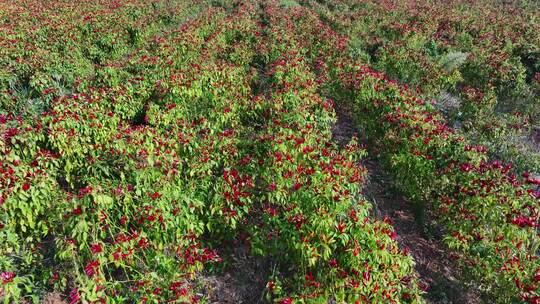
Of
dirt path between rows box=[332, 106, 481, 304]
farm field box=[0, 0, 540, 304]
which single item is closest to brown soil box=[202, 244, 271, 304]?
farm field box=[0, 0, 540, 304]

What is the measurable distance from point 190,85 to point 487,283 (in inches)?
222

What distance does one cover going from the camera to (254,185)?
4.58 m

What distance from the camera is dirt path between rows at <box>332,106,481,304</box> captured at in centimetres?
488

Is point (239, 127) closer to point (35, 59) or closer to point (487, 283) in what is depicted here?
point (487, 283)

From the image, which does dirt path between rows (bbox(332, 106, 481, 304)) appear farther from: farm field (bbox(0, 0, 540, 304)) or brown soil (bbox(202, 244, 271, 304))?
brown soil (bbox(202, 244, 271, 304))

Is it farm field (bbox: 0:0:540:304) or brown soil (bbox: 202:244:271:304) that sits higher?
farm field (bbox: 0:0:540:304)

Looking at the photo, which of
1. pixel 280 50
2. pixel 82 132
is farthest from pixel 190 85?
pixel 280 50

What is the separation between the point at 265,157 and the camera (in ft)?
16.8

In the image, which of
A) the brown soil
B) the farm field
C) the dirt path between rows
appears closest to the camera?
the farm field

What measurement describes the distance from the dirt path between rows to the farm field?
27 millimetres

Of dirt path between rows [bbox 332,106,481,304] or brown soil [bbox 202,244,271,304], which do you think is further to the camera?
dirt path between rows [bbox 332,106,481,304]

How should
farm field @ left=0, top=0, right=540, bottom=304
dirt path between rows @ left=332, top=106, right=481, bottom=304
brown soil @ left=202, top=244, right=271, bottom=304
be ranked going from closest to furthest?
farm field @ left=0, top=0, right=540, bottom=304, brown soil @ left=202, top=244, right=271, bottom=304, dirt path between rows @ left=332, top=106, right=481, bottom=304

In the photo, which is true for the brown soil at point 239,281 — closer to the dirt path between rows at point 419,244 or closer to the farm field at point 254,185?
the farm field at point 254,185

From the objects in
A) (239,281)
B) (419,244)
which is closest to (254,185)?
(239,281)
